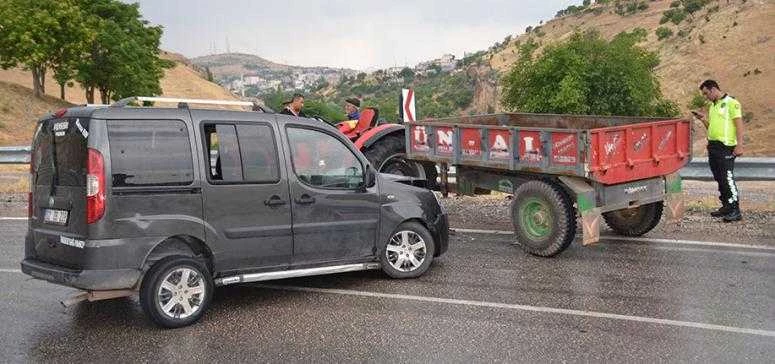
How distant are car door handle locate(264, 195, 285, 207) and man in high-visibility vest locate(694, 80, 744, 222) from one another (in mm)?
6235

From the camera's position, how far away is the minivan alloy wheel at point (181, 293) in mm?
5817

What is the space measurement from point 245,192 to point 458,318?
206 cm

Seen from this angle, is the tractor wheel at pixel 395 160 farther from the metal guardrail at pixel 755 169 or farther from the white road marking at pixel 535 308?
the metal guardrail at pixel 755 169

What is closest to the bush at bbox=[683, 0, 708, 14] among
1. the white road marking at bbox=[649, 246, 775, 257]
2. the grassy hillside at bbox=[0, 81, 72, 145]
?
the grassy hillside at bbox=[0, 81, 72, 145]

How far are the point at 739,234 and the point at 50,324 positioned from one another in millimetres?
7860

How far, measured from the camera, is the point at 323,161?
6867 mm

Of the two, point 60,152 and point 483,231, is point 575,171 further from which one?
point 60,152

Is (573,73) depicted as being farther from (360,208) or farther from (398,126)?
(360,208)

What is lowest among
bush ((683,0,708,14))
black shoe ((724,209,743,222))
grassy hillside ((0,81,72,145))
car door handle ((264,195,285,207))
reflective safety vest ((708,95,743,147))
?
black shoe ((724,209,743,222))

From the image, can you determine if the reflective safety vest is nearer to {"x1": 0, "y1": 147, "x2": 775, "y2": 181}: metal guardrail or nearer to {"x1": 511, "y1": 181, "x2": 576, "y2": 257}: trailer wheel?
{"x1": 0, "y1": 147, "x2": 775, "y2": 181}: metal guardrail

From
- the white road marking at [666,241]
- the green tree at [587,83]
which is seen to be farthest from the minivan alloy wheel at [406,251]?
the green tree at [587,83]

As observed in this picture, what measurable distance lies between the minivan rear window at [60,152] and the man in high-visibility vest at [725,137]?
779cm

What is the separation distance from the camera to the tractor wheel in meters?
10.8

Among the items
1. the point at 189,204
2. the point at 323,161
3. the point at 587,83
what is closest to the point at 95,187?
the point at 189,204
